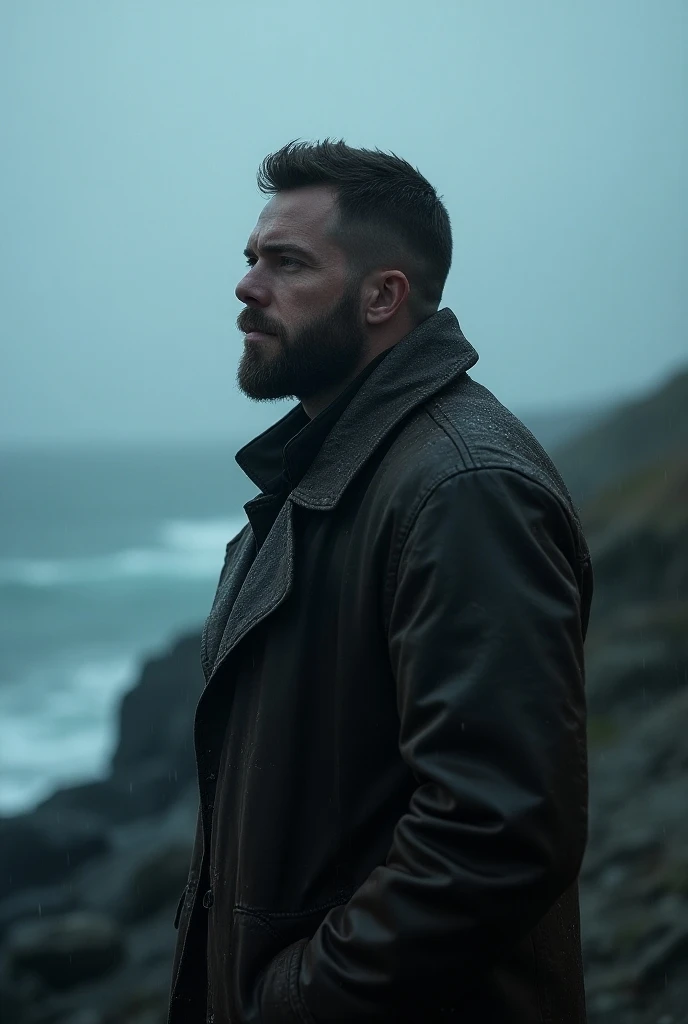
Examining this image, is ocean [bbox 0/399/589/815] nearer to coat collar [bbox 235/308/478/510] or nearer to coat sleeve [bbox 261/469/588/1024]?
coat collar [bbox 235/308/478/510]

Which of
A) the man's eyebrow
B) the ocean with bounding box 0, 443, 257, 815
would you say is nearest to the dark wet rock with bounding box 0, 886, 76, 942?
the ocean with bounding box 0, 443, 257, 815

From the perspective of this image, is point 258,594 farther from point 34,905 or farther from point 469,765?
point 34,905

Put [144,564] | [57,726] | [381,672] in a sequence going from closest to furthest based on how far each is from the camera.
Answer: [381,672] → [57,726] → [144,564]

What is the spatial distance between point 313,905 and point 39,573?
173 feet

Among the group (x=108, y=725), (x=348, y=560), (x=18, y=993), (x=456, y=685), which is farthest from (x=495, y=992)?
(x=108, y=725)

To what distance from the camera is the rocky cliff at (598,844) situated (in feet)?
17.3

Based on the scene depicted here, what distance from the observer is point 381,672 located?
1.91 m

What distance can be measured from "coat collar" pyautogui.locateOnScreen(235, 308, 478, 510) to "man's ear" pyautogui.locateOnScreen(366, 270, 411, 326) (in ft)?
0.41

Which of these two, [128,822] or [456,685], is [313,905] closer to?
[456,685]

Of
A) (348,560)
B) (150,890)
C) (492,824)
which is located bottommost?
(150,890)

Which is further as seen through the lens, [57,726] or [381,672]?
[57,726]

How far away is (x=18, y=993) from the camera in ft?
26.1

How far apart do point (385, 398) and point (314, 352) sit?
266 millimetres

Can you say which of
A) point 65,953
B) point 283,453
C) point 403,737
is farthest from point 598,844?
point 403,737
